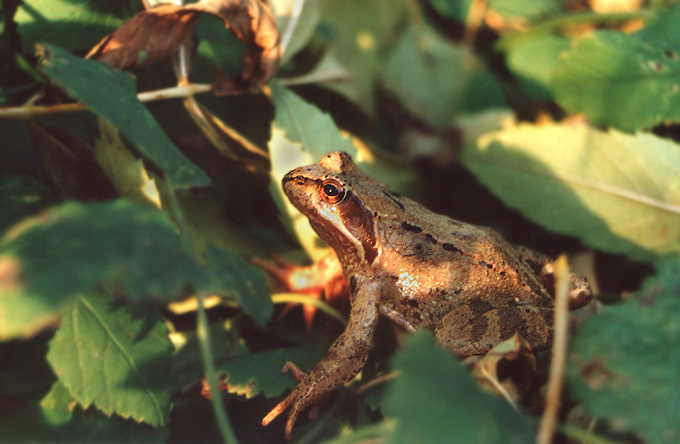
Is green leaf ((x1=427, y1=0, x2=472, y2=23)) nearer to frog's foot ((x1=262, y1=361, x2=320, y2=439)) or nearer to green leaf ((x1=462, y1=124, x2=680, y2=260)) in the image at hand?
green leaf ((x1=462, y1=124, x2=680, y2=260))

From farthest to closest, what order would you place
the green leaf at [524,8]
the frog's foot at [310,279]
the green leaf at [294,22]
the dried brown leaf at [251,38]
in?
the green leaf at [524,8] → the green leaf at [294,22] → the frog's foot at [310,279] → the dried brown leaf at [251,38]

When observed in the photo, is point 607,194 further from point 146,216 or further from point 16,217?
point 16,217

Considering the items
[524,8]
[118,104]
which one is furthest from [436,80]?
[118,104]

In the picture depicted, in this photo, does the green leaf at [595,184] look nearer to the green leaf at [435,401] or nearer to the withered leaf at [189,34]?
the withered leaf at [189,34]

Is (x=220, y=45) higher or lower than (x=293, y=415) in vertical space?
higher

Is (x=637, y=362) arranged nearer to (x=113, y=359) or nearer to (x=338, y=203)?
(x=338, y=203)

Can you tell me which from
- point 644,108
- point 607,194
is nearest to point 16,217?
point 607,194

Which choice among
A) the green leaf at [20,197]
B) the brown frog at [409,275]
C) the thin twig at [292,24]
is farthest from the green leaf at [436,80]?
the green leaf at [20,197]
